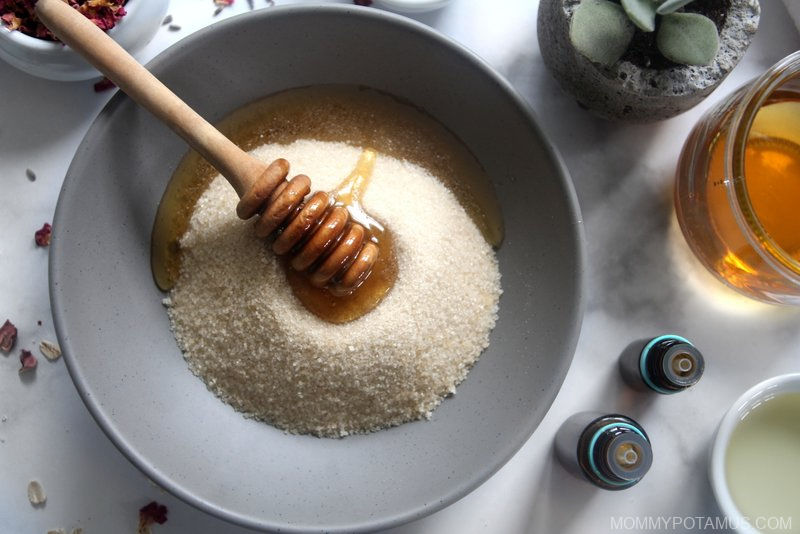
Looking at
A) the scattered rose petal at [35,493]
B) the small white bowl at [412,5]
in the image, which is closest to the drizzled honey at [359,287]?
the small white bowl at [412,5]

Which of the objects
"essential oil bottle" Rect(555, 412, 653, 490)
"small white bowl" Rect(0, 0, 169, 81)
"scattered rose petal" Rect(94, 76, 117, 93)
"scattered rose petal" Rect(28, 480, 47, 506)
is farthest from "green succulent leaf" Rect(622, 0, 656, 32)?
"scattered rose petal" Rect(28, 480, 47, 506)

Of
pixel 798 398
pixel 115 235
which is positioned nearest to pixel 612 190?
pixel 798 398

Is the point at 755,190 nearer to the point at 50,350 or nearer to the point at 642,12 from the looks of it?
the point at 642,12

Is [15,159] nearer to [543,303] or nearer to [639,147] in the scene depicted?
[543,303]

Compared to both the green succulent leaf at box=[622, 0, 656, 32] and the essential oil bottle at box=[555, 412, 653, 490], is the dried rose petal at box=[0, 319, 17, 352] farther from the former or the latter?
the green succulent leaf at box=[622, 0, 656, 32]

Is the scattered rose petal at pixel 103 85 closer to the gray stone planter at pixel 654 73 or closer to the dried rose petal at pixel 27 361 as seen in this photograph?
the dried rose petal at pixel 27 361

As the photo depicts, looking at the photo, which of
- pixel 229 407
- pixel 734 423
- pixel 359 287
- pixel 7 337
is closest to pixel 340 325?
pixel 359 287
